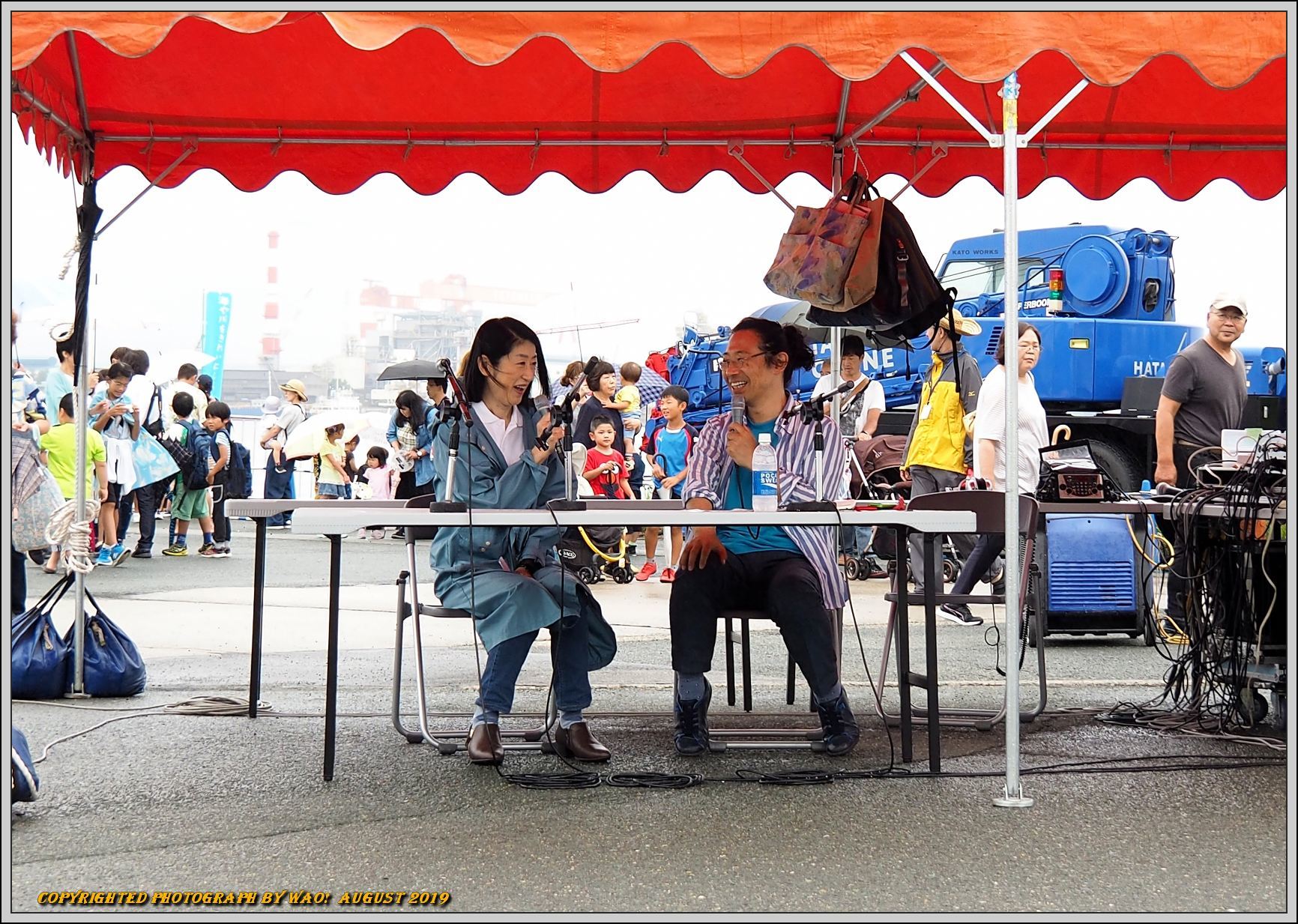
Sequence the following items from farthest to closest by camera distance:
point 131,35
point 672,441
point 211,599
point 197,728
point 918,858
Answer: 1. point 672,441
2. point 211,599
3. point 197,728
4. point 131,35
5. point 918,858

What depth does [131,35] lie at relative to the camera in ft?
12.2

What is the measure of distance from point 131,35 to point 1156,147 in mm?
5087

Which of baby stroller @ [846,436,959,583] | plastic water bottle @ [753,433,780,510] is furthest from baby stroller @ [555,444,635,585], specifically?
plastic water bottle @ [753,433,780,510]

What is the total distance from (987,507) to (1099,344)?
782 centimetres

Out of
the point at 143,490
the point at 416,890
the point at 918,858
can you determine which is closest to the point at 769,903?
the point at 918,858

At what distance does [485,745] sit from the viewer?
441 centimetres

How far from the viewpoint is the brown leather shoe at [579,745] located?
4469mm

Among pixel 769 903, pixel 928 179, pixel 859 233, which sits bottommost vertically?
pixel 769 903

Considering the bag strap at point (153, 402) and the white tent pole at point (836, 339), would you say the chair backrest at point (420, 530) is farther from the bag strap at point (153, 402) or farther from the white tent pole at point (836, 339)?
the bag strap at point (153, 402)

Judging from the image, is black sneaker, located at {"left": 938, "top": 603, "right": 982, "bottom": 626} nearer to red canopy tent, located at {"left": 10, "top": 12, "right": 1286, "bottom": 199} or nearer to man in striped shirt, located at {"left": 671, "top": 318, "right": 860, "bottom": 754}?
red canopy tent, located at {"left": 10, "top": 12, "right": 1286, "bottom": 199}

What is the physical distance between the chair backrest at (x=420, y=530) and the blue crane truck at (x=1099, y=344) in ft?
22.6

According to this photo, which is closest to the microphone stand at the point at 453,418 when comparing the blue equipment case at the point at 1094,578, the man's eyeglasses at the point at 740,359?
the man's eyeglasses at the point at 740,359

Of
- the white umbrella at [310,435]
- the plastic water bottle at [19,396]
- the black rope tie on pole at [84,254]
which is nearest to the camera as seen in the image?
the black rope tie on pole at [84,254]

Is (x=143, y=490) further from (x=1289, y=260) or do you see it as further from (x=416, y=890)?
(x=1289, y=260)
